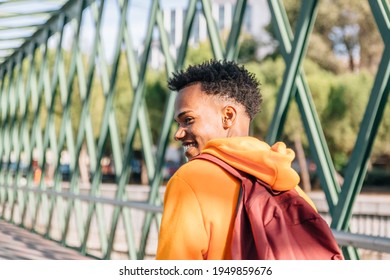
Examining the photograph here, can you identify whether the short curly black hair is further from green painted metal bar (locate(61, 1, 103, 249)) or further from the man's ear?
green painted metal bar (locate(61, 1, 103, 249))

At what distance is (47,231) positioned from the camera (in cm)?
1441

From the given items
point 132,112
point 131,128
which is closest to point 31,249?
point 131,128

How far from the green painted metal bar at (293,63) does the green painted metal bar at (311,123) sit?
0.26ft

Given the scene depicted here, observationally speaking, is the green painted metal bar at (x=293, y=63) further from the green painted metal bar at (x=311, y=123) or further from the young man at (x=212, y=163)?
the young man at (x=212, y=163)

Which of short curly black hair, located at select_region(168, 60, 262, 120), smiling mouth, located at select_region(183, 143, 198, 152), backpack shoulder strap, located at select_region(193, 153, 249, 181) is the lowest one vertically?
backpack shoulder strap, located at select_region(193, 153, 249, 181)

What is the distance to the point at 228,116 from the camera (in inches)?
90.2

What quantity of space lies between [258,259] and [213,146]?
31 cm

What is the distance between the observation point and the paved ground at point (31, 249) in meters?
9.67

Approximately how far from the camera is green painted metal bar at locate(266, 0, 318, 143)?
6.40m

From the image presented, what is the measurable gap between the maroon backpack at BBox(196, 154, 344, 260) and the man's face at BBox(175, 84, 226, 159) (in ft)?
0.78

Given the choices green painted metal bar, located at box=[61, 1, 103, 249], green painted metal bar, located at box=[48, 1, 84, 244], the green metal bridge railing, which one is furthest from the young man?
green painted metal bar, located at box=[48, 1, 84, 244]

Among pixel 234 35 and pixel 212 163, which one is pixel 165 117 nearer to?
pixel 234 35
